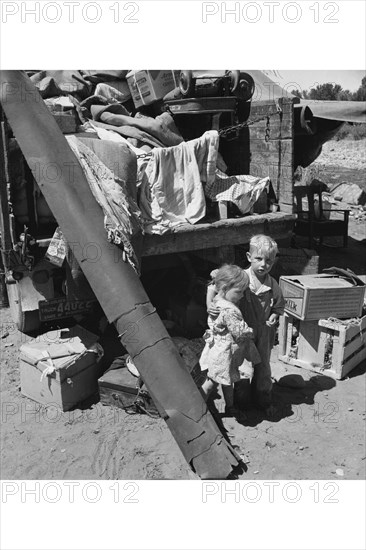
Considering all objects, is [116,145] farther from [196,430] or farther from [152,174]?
[196,430]

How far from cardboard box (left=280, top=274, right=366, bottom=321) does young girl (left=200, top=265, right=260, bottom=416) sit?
1.08 meters

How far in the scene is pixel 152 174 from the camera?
16.0ft

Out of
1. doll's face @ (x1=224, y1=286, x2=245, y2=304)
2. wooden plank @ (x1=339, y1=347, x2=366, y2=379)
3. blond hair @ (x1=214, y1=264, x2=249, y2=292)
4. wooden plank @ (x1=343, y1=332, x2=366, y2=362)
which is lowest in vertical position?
wooden plank @ (x1=339, y1=347, x2=366, y2=379)

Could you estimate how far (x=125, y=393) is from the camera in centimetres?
405

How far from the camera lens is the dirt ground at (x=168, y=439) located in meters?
3.40

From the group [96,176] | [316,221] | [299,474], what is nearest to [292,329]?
[299,474]

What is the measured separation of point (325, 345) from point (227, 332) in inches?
55.3

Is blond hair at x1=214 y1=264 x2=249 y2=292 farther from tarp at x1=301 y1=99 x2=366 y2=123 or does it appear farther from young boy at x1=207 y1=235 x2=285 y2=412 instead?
tarp at x1=301 y1=99 x2=366 y2=123

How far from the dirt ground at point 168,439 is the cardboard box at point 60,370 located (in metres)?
0.10

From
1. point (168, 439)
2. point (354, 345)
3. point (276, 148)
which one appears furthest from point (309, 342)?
point (276, 148)

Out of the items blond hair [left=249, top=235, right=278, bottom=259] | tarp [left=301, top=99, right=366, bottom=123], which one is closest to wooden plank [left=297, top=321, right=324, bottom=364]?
blond hair [left=249, top=235, right=278, bottom=259]

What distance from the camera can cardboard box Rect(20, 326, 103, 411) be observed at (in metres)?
4.03

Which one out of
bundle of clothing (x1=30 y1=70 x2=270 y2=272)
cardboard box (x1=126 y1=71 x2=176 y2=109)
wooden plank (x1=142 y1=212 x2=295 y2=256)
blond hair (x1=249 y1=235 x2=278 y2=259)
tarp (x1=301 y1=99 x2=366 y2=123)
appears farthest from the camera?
tarp (x1=301 y1=99 x2=366 y2=123)

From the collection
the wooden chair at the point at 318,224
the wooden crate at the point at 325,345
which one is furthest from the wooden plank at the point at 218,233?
the wooden chair at the point at 318,224
